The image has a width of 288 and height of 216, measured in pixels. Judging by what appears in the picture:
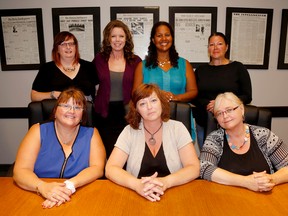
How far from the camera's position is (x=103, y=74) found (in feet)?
8.18

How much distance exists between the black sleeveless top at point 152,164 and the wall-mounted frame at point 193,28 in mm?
1905

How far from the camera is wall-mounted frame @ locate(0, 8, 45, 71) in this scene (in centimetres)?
326

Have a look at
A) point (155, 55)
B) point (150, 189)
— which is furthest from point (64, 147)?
point (155, 55)

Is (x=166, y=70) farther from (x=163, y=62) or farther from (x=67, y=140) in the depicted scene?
(x=67, y=140)

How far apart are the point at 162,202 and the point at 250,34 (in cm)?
270

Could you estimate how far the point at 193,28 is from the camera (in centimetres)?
327

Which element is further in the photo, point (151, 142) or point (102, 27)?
point (102, 27)

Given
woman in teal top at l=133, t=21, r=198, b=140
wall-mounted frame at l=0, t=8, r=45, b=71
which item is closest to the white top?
woman in teal top at l=133, t=21, r=198, b=140

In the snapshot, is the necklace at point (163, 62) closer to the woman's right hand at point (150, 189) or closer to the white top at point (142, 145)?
the white top at point (142, 145)

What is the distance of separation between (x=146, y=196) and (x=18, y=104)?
110 inches

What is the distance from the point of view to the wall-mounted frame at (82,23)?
3.21m

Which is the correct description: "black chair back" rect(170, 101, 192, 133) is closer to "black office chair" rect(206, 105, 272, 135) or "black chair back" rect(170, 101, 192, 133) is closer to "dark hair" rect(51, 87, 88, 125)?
"black office chair" rect(206, 105, 272, 135)

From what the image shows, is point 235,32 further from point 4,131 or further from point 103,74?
point 4,131

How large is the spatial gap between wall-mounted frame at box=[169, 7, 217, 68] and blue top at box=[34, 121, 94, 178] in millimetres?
2069
